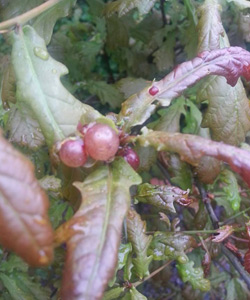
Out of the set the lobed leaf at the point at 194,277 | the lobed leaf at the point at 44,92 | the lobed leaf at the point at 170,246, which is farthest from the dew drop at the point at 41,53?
the lobed leaf at the point at 194,277

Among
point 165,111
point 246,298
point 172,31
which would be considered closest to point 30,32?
point 165,111

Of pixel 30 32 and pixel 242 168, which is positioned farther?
pixel 30 32

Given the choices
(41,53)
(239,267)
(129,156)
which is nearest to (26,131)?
(41,53)

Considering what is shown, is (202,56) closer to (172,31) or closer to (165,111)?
(165,111)

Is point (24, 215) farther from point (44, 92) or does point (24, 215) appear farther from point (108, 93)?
point (108, 93)

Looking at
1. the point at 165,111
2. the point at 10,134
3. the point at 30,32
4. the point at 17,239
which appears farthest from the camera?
the point at 165,111

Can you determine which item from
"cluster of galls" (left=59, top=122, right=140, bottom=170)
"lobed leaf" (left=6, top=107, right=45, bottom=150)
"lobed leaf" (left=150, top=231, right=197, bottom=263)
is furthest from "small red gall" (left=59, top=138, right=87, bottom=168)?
"lobed leaf" (left=150, top=231, right=197, bottom=263)

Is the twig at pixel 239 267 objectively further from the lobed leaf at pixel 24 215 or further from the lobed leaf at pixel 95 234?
the lobed leaf at pixel 24 215

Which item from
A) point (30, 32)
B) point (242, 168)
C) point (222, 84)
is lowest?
point (222, 84)
